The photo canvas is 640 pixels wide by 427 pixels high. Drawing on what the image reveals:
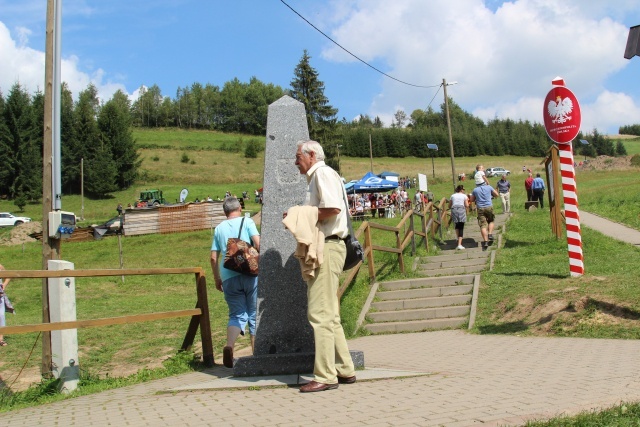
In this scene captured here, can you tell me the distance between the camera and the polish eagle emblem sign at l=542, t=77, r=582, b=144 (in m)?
11.0

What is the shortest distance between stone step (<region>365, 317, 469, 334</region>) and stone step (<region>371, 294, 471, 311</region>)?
0.65 metres

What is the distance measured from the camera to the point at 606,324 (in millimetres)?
8328

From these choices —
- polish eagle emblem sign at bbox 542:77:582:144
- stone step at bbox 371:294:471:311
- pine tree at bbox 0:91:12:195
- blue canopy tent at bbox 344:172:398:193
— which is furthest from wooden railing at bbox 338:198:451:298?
pine tree at bbox 0:91:12:195

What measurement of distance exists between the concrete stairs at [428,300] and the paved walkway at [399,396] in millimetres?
3201

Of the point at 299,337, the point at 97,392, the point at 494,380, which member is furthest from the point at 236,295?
the point at 494,380

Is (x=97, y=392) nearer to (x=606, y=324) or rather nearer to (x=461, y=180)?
(x=606, y=324)

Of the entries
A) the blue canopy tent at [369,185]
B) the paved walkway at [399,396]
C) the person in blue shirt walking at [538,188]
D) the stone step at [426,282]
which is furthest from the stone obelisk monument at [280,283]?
the blue canopy tent at [369,185]

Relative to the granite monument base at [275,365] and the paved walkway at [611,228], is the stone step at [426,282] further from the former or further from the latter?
the granite monument base at [275,365]

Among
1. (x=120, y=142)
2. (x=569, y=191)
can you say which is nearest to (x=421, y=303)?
(x=569, y=191)

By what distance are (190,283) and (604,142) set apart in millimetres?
118336

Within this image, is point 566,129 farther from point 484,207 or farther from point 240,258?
point 240,258

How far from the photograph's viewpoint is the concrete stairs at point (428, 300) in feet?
34.2

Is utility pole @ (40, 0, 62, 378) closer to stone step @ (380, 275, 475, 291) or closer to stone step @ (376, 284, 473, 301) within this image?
stone step @ (376, 284, 473, 301)

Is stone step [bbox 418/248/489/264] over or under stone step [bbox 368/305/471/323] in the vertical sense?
over
